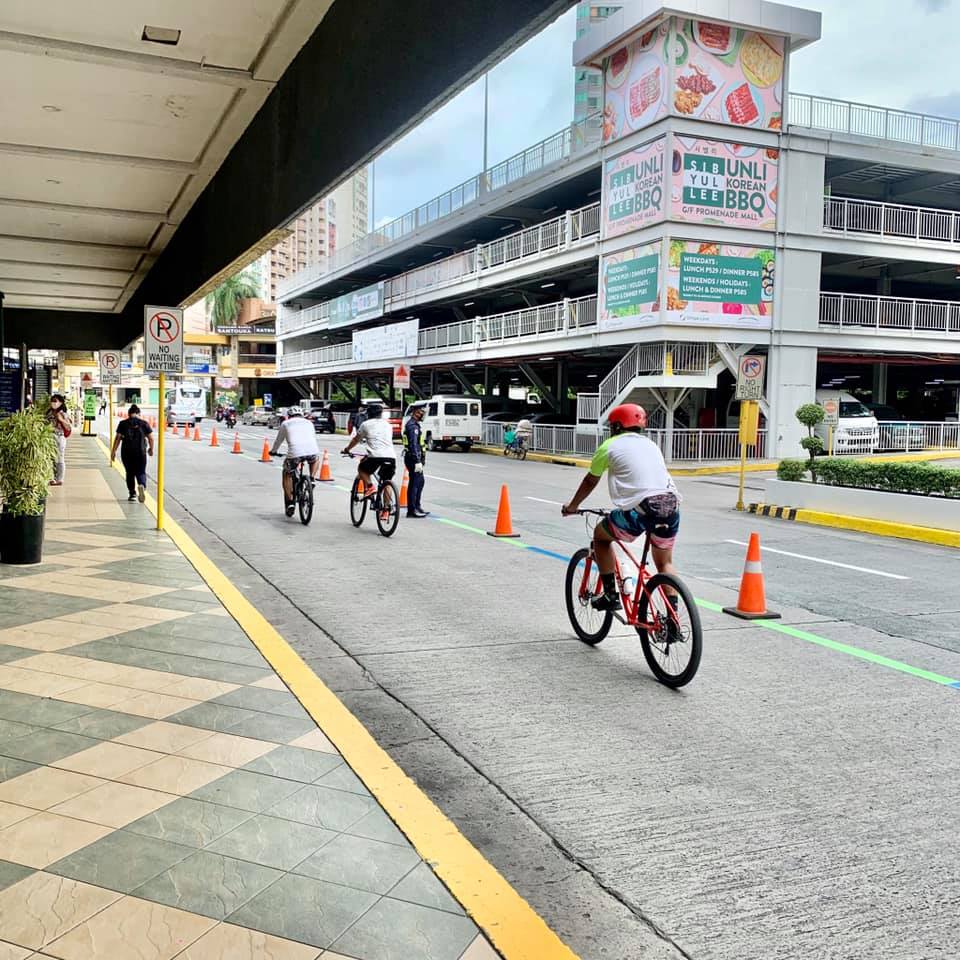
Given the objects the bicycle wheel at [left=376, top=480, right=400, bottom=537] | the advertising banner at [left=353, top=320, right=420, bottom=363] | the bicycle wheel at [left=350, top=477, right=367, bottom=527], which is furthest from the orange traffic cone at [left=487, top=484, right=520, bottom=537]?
the advertising banner at [left=353, top=320, right=420, bottom=363]

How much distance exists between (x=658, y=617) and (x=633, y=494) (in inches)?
33.1

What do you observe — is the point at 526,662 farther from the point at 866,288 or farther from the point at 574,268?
the point at 866,288

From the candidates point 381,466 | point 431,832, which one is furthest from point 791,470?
point 431,832

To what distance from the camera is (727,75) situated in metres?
29.4

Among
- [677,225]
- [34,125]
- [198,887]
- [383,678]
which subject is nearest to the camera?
[198,887]

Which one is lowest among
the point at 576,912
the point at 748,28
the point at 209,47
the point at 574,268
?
the point at 576,912

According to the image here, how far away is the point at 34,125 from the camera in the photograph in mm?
9141

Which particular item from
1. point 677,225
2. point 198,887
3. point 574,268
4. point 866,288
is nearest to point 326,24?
point 198,887

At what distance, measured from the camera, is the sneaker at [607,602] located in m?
6.83

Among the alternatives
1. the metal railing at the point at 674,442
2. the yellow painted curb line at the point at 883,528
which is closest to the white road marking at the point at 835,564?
the yellow painted curb line at the point at 883,528

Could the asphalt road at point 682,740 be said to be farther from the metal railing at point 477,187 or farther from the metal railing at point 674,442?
the metal railing at point 477,187

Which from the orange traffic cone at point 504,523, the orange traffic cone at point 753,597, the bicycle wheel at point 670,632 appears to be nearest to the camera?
the bicycle wheel at point 670,632

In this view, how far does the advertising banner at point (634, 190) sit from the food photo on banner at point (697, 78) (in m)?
0.88

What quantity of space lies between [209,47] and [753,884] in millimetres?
6563
